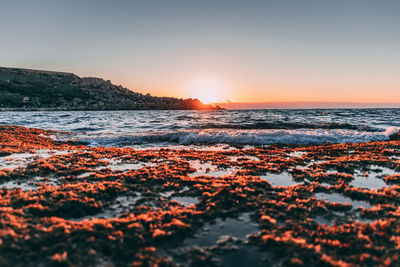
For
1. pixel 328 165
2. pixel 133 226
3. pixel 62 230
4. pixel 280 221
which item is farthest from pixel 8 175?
pixel 328 165

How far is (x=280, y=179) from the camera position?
13.0 m

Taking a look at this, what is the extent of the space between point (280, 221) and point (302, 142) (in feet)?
73.9

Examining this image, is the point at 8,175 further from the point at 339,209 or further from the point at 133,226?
the point at 339,209

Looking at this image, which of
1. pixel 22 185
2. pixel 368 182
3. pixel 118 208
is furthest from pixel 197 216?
pixel 368 182

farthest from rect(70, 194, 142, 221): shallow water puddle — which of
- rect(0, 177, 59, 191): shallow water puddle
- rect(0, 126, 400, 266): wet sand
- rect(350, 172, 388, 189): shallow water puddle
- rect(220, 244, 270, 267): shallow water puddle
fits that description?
rect(350, 172, 388, 189): shallow water puddle

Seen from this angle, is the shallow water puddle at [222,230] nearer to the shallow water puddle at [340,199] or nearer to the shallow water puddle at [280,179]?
the shallow water puddle at [340,199]

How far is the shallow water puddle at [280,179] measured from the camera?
483 inches

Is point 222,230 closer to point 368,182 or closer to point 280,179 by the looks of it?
point 280,179

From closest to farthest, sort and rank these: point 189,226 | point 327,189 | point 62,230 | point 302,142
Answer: point 62,230 < point 189,226 < point 327,189 < point 302,142

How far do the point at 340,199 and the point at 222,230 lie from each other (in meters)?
5.90

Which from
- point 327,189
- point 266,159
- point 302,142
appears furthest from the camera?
point 302,142

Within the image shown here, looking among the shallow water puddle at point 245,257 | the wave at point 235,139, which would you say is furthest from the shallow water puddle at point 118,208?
the wave at point 235,139

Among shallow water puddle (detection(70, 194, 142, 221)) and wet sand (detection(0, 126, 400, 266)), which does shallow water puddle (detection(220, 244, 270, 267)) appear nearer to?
wet sand (detection(0, 126, 400, 266))

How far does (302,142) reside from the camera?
93.4 ft
